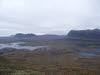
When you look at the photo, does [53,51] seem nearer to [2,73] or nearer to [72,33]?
[2,73]

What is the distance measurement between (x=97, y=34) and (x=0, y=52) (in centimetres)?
8221

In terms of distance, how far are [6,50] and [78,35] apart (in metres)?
69.3

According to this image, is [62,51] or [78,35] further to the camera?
[78,35]

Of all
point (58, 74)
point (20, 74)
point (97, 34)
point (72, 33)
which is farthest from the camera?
point (72, 33)

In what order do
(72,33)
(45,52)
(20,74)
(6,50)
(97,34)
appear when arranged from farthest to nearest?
(72,33)
(97,34)
(6,50)
(45,52)
(20,74)

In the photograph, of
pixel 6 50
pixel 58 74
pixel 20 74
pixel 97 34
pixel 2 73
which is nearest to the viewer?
pixel 20 74

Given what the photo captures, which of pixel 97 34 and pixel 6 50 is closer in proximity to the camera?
pixel 6 50

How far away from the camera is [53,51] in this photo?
1935 inches

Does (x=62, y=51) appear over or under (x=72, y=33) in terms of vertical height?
under

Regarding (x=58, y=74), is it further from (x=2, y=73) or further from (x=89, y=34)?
(x=89, y=34)

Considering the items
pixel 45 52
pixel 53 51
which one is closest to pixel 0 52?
pixel 45 52

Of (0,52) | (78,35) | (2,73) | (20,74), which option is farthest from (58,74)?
(78,35)

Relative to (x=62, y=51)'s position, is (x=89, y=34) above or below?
above

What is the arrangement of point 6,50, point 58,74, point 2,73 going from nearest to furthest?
point 2,73, point 58,74, point 6,50
